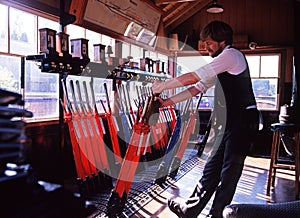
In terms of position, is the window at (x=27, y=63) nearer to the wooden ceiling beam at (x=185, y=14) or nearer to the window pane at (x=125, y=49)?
the window pane at (x=125, y=49)

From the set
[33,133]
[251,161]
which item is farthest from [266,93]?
[33,133]

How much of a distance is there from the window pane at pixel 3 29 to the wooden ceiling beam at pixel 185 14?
4574 mm

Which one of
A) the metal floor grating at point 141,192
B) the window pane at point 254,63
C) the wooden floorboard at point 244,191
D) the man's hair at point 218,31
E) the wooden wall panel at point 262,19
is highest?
the wooden wall panel at point 262,19

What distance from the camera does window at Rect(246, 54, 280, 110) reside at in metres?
6.56

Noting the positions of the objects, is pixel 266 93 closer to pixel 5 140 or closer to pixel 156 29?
pixel 156 29

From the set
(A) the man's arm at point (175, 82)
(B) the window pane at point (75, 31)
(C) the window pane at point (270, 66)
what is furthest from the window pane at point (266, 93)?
(A) the man's arm at point (175, 82)

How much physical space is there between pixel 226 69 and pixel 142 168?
2488mm

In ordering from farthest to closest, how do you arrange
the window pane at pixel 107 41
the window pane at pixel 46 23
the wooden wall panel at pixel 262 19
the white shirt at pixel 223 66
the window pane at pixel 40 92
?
1. the wooden wall panel at pixel 262 19
2. the window pane at pixel 107 41
3. the window pane at pixel 46 23
4. the window pane at pixel 40 92
5. the white shirt at pixel 223 66

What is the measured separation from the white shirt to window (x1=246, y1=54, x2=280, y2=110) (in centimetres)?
471

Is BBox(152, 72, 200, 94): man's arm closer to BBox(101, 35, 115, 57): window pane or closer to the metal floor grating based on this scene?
the metal floor grating

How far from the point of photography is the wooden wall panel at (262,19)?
639 cm

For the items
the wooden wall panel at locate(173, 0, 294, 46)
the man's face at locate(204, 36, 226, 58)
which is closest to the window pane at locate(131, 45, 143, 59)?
the wooden wall panel at locate(173, 0, 294, 46)

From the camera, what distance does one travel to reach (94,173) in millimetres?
3381

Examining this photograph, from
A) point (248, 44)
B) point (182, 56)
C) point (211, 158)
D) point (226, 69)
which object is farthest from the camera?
point (182, 56)
